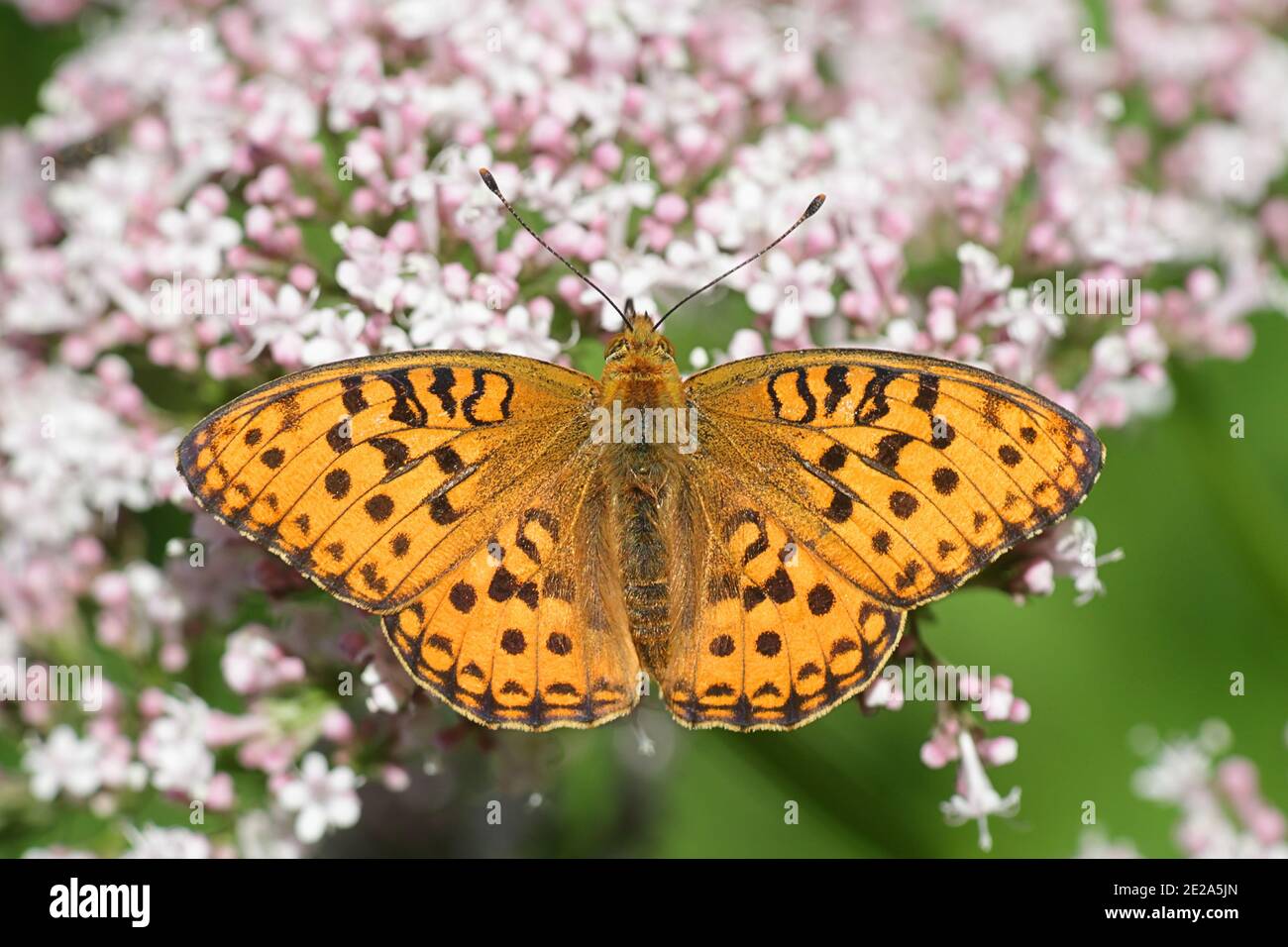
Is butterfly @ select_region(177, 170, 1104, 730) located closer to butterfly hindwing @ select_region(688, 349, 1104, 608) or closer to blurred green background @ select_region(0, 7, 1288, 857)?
butterfly hindwing @ select_region(688, 349, 1104, 608)

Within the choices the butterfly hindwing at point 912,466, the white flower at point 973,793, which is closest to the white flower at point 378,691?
the butterfly hindwing at point 912,466

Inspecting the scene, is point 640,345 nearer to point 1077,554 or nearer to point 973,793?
point 1077,554

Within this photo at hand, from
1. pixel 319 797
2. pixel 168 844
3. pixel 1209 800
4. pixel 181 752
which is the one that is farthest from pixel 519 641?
pixel 1209 800

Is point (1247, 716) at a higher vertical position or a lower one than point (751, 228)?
lower

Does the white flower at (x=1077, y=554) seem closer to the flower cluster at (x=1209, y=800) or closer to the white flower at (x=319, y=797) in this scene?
the flower cluster at (x=1209, y=800)

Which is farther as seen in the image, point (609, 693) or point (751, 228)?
point (751, 228)
